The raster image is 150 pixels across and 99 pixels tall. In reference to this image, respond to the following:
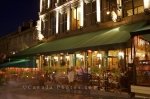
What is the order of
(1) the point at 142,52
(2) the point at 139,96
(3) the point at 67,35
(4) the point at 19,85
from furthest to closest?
(3) the point at 67,35
(4) the point at 19,85
(1) the point at 142,52
(2) the point at 139,96

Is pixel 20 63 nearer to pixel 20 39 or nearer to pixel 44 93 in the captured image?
pixel 20 39

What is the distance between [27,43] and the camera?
114ft

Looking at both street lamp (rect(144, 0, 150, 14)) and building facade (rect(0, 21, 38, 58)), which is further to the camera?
building facade (rect(0, 21, 38, 58))

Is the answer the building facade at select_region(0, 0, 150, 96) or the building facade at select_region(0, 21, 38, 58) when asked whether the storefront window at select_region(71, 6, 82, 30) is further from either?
the building facade at select_region(0, 21, 38, 58)

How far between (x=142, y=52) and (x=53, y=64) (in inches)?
457

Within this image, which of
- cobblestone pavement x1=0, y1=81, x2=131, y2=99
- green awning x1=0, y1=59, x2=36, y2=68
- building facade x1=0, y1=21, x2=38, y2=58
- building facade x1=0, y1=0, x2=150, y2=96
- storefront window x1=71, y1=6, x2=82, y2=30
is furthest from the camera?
building facade x1=0, y1=21, x2=38, y2=58

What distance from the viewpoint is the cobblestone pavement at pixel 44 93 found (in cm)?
1473

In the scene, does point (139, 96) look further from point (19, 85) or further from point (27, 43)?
point (27, 43)

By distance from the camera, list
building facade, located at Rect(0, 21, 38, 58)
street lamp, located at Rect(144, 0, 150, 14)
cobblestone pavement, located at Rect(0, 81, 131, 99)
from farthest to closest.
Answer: building facade, located at Rect(0, 21, 38, 58) → street lamp, located at Rect(144, 0, 150, 14) → cobblestone pavement, located at Rect(0, 81, 131, 99)

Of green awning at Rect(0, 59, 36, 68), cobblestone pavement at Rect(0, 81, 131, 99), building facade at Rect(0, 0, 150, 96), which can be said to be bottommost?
cobblestone pavement at Rect(0, 81, 131, 99)

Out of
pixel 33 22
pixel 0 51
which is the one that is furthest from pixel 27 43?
pixel 0 51

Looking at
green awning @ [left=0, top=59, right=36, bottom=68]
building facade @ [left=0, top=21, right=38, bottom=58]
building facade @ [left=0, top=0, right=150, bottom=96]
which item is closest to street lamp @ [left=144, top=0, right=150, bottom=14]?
building facade @ [left=0, top=0, right=150, bottom=96]

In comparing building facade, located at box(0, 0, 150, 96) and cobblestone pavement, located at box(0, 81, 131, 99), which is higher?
building facade, located at box(0, 0, 150, 96)

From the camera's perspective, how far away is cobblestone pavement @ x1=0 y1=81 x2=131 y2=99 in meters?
14.7
